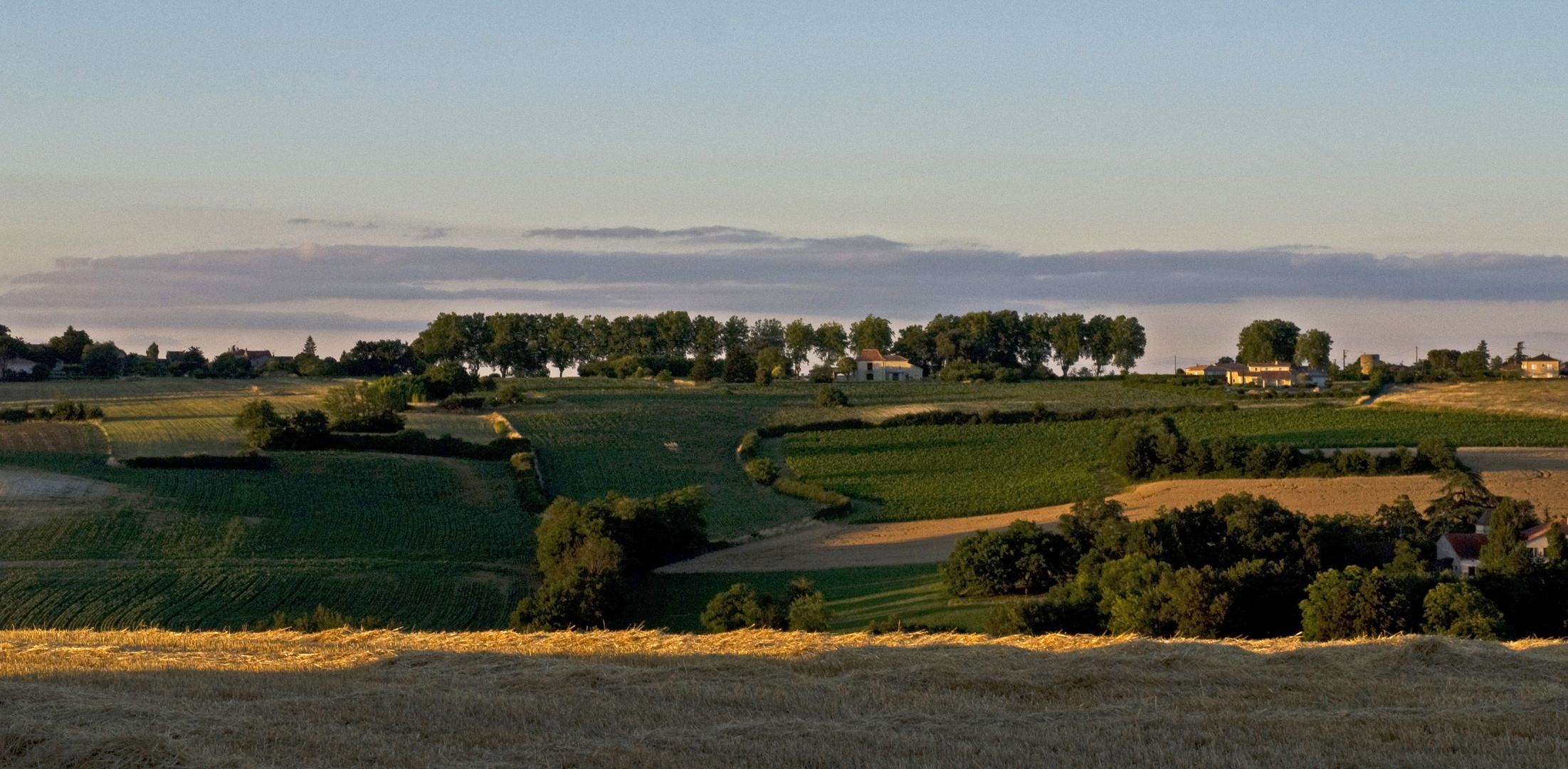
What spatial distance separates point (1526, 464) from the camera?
2677 inches

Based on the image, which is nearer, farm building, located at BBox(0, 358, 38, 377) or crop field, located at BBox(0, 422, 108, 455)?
crop field, located at BBox(0, 422, 108, 455)

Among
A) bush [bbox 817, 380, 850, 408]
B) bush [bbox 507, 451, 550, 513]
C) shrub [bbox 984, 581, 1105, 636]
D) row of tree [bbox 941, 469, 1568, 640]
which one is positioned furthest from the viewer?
bush [bbox 817, 380, 850, 408]

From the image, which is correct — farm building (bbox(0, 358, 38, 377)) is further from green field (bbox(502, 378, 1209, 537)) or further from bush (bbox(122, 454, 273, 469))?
bush (bbox(122, 454, 273, 469))

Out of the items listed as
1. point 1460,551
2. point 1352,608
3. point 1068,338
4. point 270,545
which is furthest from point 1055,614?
point 1068,338

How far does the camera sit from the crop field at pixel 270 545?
3341 centimetres

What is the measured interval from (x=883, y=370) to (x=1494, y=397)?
235ft

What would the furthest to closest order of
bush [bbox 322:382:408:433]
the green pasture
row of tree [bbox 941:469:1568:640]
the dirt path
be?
1. bush [bbox 322:382:408:433]
2. the dirt path
3. the green pasture
4. row of tree [bbox 941:469:1568:640]

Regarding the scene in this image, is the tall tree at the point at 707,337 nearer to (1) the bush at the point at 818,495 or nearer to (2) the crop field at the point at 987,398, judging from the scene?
(2) the crop field at the point at 987,398

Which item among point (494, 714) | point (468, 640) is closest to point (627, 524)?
point (468, 640)

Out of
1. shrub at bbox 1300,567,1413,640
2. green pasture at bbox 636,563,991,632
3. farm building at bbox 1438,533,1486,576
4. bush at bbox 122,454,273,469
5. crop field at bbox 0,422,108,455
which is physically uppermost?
crop field at bbox 0,422,108,455

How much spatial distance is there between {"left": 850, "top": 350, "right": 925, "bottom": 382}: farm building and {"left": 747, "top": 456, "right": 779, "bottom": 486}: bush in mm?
80348

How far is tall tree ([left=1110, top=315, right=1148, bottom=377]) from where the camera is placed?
17275 cm

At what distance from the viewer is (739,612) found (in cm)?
3456

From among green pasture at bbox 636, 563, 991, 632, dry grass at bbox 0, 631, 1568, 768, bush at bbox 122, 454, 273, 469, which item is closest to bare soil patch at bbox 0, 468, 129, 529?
bush at bbox 122, 454, 273, 469
